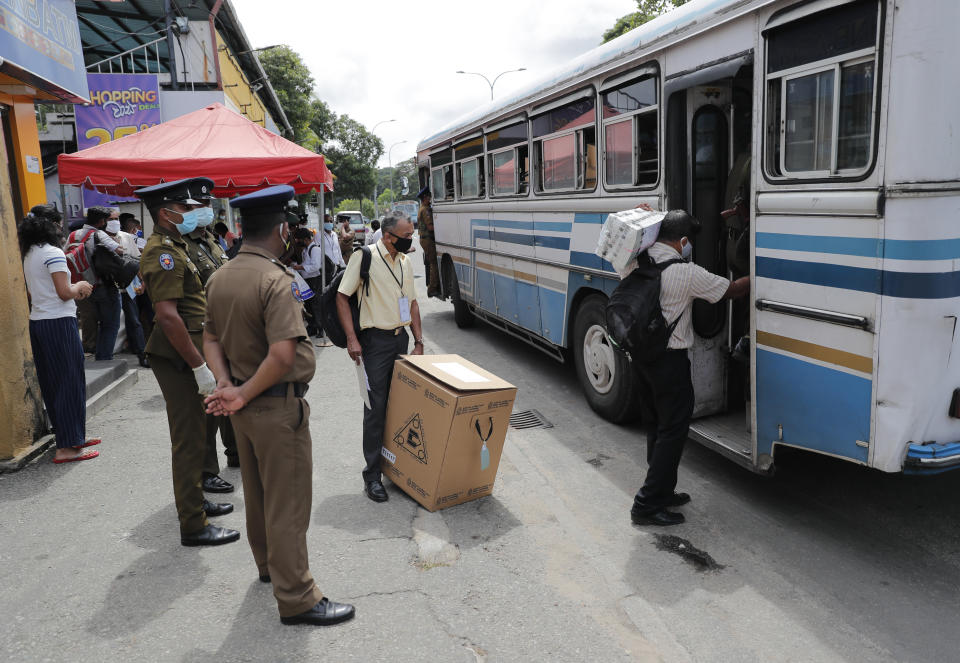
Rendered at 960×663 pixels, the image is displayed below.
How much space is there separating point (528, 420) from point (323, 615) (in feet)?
10.7

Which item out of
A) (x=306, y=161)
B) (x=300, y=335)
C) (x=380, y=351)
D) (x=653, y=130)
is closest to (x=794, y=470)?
(x=653, y=130)

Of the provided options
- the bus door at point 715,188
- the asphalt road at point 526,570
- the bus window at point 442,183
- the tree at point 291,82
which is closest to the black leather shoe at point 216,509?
the asphalt road at point 526,570

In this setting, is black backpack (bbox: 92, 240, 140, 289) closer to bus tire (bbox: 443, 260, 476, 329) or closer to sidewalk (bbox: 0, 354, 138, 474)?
sidewalk (bbox: 0, 354, 138, 474)

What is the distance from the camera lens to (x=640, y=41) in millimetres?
4969

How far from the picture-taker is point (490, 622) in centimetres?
307

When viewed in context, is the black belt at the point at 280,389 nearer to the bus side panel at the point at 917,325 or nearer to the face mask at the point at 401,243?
the face mask at the point at 401,243

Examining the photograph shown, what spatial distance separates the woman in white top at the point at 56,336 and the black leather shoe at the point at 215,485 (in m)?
1.31

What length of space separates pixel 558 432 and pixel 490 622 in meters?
→ 2.77

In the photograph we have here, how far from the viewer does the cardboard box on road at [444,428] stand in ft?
13.1

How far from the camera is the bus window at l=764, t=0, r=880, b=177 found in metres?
3.24

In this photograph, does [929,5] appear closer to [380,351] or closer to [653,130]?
[653,130]

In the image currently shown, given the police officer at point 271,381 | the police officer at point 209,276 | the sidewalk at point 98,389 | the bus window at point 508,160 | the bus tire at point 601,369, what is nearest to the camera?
the police officer at point 271,381

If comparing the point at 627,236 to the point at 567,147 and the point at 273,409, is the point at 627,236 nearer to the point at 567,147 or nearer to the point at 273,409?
the point at 273,409

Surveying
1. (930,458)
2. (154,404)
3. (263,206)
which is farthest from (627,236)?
(154,404)
